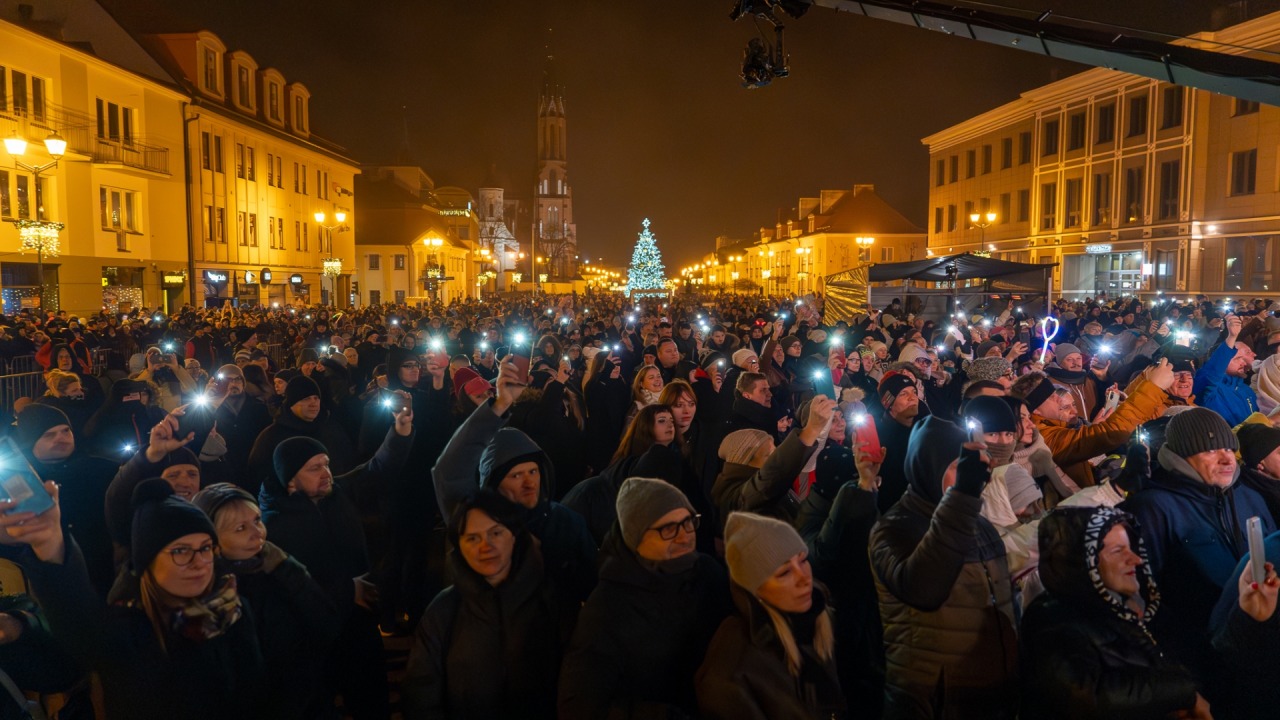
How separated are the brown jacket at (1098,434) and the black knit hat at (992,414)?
1.29 meters

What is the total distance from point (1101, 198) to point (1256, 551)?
132 feet

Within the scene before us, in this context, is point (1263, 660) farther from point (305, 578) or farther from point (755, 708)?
point (305, 578)

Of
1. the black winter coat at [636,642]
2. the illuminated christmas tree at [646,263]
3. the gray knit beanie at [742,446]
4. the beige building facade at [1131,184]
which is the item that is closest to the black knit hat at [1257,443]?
the gray knit beanie at [742,446]

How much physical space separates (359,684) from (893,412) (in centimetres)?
377

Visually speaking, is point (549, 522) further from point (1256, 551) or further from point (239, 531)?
point (1256, 551)

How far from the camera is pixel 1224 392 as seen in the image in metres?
7.48

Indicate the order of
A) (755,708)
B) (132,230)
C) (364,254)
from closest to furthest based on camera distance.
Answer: (755,708) < (132,230) < (364,254)

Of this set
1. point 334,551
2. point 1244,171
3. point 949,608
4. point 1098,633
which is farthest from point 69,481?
point 1244,171

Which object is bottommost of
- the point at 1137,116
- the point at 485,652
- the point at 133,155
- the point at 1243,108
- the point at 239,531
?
the point at 485,652

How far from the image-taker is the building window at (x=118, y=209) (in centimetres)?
2883

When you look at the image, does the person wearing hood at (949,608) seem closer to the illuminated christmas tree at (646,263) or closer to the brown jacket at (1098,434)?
the brown jacket at (1098,434)

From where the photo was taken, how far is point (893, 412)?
612 cm

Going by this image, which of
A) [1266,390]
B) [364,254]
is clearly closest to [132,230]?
[364,254]

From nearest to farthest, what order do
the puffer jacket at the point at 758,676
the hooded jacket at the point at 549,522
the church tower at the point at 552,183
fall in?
the puffer jacket at the point at 758,676
the hooded jacket at the point at 549,522
the church tower at the point at 552,183
